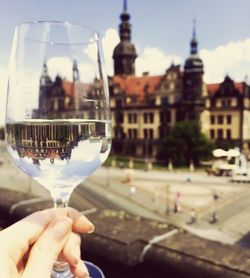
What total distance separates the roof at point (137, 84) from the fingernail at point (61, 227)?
19513 mm

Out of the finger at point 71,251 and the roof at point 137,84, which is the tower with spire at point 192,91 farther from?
the finger at point 71,251

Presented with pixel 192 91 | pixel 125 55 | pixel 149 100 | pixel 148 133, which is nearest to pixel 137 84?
pixel 125 55

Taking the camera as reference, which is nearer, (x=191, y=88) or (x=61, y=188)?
(x=61, y=188)

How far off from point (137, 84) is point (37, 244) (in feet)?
70.4

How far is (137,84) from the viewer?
21.7 m

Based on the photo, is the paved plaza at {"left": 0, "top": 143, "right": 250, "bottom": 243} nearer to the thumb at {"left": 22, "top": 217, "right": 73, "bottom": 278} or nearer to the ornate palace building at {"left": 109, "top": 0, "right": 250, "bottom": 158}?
the ornate palace building at {"left": 109, "top": 0, "right": 250, "bottom": 158}

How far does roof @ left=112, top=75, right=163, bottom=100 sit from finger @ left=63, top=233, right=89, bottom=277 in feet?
63.8

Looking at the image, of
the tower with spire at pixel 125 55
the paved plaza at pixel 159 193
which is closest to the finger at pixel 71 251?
the paved plaza at pixel 159 193

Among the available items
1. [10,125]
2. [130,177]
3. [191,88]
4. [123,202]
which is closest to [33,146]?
[10,125]

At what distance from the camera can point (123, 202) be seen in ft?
37.8

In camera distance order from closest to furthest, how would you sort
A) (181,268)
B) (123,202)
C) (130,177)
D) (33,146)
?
(33,146) → (181,268) → (123,202) → (130,177)

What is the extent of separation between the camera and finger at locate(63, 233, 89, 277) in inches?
23.0

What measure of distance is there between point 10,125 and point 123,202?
1118cm

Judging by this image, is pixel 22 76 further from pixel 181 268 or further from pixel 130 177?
pixel 130 177
